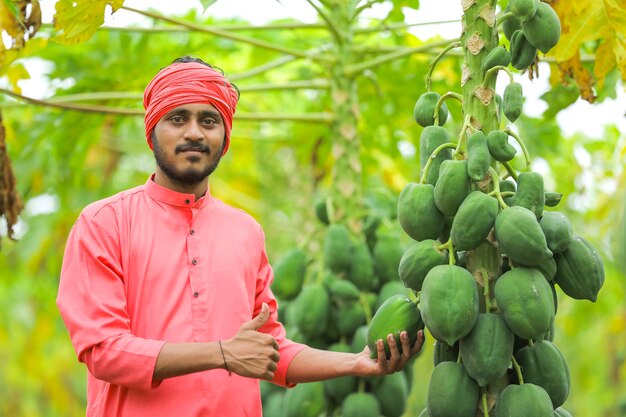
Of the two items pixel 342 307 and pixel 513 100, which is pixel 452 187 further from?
pixel 342 307

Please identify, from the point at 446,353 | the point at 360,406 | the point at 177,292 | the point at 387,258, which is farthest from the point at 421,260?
the point at 387,258

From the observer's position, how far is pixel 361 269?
11.6 ft

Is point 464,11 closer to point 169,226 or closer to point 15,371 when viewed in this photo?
point 169,226

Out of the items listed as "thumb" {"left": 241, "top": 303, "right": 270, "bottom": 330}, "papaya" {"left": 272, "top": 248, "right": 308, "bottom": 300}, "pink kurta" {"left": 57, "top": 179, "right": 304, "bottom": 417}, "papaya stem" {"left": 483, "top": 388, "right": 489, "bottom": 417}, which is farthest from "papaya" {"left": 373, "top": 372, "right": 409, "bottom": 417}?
"thumb" {"left": 241, "top": 303, "right": 270, "bottom": 330}

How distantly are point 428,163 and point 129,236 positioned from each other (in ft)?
2.48

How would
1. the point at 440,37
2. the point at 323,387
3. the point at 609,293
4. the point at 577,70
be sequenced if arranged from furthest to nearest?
the point at 609,293 < the point at 440,37 < the point at 323,387 < the point at 577,70

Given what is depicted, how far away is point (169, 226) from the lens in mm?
2334

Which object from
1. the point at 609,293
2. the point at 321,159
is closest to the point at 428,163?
the point at 321,159

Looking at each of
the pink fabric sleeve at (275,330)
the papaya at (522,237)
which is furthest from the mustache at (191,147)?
the papaya at (522,237)

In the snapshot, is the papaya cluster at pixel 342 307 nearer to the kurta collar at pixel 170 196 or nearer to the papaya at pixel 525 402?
the kurta collar at pixel 170 196

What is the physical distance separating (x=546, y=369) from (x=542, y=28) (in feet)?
2.58

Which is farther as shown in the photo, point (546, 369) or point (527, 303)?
point (546, 369)

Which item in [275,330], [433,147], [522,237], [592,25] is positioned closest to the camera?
[522,237]

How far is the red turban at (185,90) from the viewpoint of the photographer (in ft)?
7.52
